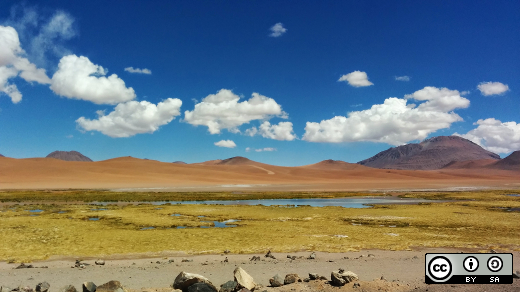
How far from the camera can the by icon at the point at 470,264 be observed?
225 inches

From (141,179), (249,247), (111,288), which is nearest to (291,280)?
(111,288)

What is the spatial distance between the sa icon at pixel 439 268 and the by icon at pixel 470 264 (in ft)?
0.85

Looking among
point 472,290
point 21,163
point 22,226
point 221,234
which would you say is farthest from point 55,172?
point 472,290

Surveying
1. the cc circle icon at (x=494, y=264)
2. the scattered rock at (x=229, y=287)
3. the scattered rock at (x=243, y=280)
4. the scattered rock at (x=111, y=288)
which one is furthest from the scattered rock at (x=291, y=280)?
the cc circle icon at (x=494, y=264)

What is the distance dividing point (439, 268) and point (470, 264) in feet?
1.58

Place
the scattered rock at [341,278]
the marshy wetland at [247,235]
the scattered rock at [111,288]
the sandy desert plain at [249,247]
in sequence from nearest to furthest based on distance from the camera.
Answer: the scattered rock at [111,288] < the scattered rock at [341,278] < the sandy desert plain at [249,247] < the marshy wetland at [247,235]

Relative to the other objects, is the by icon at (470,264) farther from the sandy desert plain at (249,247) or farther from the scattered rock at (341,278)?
the scattered rock at (341,278)

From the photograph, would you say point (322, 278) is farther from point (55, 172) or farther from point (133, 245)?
point (55, 172)

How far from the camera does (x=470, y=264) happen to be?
18.8 feet

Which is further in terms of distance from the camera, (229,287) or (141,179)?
(141,179)

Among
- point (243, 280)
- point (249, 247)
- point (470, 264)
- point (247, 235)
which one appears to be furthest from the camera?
point (247, 235)

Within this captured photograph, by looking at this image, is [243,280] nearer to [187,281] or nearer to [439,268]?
[187,281]

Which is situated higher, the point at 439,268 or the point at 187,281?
the point at 439,268

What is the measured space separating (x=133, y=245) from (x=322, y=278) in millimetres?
11234
